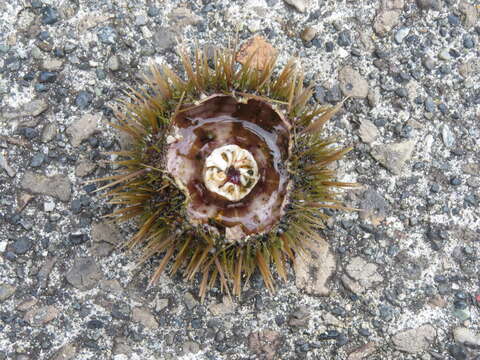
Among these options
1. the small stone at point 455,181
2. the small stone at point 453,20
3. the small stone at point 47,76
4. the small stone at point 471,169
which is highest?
the small stone at point 453,20

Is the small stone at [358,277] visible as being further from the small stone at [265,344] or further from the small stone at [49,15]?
the small stone at [49,15]

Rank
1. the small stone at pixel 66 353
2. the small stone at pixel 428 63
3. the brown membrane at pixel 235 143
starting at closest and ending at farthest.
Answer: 1. the brown membrane at pixel 235 143
2. the small stone at pixel 66 353
3. the small stone at pixel 428 63

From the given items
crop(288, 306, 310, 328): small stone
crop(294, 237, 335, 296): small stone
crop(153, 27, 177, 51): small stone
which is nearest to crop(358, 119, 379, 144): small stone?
crop(294, 237, 335, 296): small stone

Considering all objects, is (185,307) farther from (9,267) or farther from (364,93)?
(364,93)

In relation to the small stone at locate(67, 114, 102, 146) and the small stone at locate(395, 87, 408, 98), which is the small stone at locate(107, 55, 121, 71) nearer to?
the small stone at locate(67, 114, 102, 146)

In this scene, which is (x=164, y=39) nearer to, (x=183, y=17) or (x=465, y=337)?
(x=183, y=17)

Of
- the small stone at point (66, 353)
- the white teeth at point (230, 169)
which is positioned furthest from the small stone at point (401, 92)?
the small stone at point (66, 353)

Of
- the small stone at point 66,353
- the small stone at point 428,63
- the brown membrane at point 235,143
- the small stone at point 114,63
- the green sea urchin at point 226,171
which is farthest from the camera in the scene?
the small stone at point 428,63
